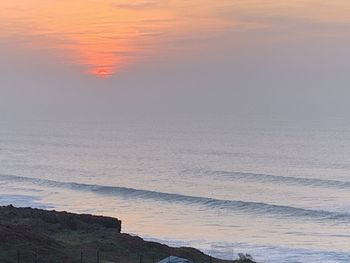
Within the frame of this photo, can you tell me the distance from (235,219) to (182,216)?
4.82 metres

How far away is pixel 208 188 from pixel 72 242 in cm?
4570

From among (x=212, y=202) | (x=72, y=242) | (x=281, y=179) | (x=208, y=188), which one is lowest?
(x=72, y=242)

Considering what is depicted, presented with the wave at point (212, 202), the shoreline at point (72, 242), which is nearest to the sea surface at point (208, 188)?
the wave at point (212, 202)

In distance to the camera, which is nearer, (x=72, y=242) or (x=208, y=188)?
(x=72, y=242)

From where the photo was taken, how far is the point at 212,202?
69938mm

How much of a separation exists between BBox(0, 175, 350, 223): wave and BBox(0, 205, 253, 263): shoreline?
25513 mm

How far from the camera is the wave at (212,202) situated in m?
62.9

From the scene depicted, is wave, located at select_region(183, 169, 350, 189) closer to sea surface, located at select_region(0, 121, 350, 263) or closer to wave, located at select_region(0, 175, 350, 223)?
sea surface, located at select_region(0, 121, 350, 263)

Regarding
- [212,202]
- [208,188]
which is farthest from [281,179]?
[212,202]

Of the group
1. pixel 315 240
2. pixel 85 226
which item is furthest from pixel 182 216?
pixel 85 226

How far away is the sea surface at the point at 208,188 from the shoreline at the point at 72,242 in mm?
8039

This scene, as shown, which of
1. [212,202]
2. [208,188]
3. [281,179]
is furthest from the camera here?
[281,179]

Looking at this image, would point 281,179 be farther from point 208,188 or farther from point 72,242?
point 72,242

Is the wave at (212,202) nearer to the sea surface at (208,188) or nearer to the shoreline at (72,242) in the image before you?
the sea surface at (208,188)
